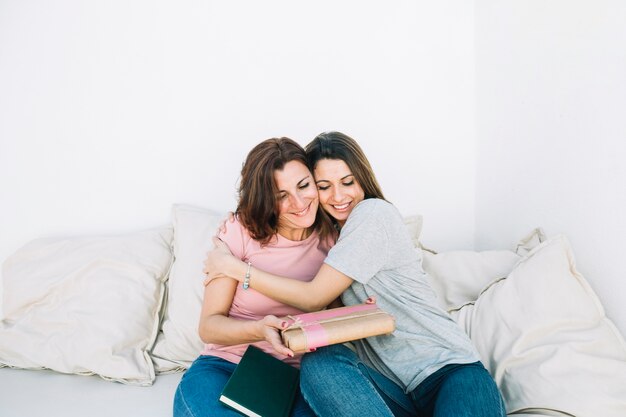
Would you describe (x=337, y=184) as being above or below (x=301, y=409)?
above

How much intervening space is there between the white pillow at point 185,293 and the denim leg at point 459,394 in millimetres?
749

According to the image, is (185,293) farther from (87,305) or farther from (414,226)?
(414,226)

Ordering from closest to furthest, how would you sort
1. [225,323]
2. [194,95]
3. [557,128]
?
1. [225,323]
2. [557,128]
3. [194,95]

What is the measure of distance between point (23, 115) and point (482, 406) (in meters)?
1.79

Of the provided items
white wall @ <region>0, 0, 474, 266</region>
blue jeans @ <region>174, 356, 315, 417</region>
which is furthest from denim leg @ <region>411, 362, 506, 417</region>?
white wall @ <region>0, 0, 474, 266</region>

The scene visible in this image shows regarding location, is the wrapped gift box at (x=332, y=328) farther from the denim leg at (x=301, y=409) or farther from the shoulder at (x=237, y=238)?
the shoulder at (x=237, y=238)

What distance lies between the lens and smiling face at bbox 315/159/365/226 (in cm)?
139

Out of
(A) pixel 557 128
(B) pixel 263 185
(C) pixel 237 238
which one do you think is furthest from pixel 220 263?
(A) pixel 557 128

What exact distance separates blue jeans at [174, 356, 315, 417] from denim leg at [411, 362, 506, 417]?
268 millimetres

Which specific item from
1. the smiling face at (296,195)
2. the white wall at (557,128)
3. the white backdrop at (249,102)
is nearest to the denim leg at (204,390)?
the smiling face at (296,195)

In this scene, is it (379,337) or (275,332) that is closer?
(275,332)

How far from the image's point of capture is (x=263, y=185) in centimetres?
137

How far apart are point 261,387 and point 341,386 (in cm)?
18

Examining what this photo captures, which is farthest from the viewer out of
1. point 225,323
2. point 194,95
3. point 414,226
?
point 194,95
